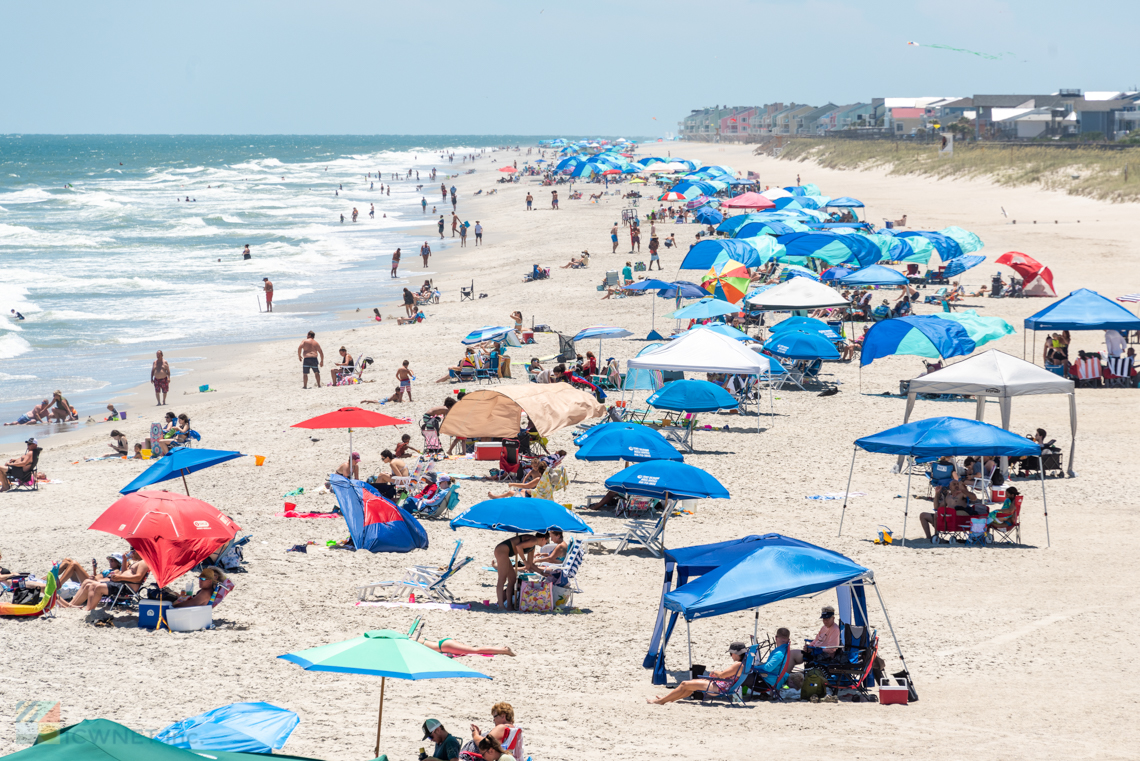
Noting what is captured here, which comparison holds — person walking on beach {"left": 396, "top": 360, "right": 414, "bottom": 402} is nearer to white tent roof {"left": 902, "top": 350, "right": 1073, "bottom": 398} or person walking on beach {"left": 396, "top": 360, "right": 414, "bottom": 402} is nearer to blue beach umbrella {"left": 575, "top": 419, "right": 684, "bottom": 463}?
blue beach umbrella {"left": 575, "top": 419, "right": 684, "bottom": 463}

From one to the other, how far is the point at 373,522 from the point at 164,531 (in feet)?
9.17

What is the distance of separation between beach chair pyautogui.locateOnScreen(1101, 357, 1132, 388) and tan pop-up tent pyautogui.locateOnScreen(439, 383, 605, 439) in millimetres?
9970

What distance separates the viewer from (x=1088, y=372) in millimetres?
19656

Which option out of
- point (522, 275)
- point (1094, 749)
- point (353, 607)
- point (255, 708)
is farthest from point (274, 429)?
point (522, 275)

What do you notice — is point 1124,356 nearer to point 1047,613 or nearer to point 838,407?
point 838,407

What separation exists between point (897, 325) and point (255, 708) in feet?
44.4

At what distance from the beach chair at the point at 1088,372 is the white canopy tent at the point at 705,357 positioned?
20.3 feet

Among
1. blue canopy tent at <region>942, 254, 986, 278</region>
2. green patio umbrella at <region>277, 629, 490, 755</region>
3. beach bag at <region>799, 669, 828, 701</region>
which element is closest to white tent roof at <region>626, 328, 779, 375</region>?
beach bag at <region>799, 669, 828, 701</region>

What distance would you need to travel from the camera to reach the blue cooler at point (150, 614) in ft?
32.9

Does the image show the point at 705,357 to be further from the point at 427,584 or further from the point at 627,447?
the point at 427,584

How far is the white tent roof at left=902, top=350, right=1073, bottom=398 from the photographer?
1415 centimetres

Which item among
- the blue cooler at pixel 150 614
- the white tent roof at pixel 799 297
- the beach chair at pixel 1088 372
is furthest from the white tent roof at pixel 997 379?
the blue cooler at pixel 150 614

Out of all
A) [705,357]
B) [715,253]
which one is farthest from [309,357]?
[715,253]

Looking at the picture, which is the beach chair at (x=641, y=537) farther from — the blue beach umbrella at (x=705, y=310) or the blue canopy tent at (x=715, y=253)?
the blue canopy tent at (x=715, y=253)
